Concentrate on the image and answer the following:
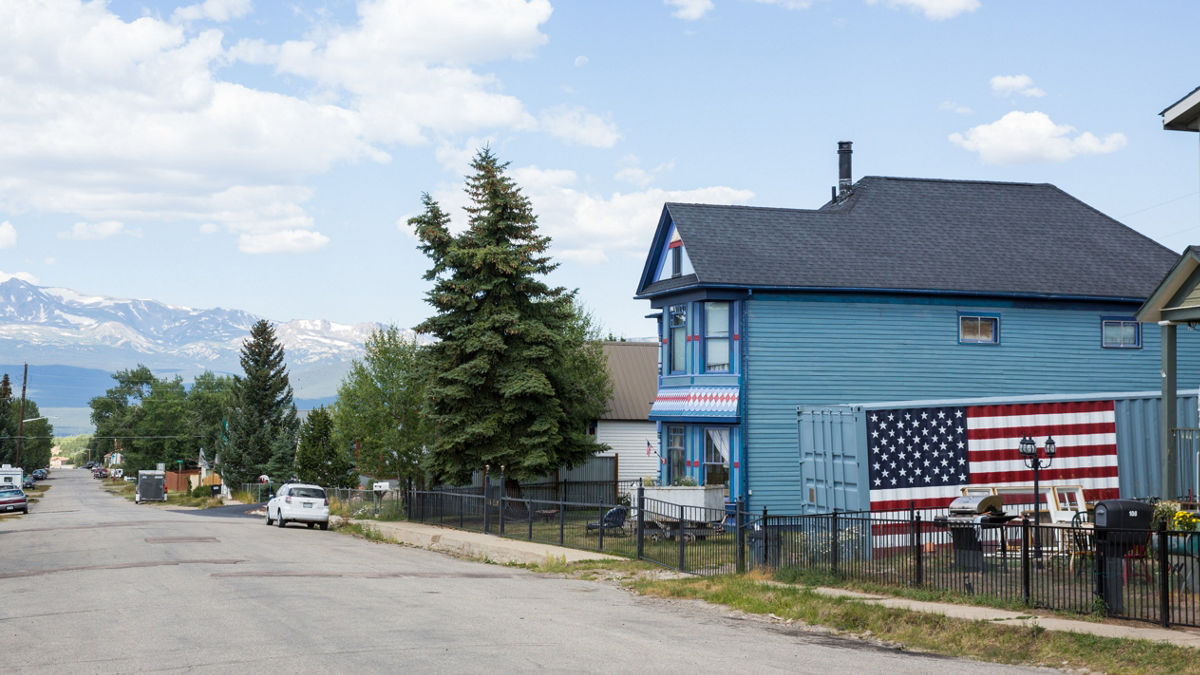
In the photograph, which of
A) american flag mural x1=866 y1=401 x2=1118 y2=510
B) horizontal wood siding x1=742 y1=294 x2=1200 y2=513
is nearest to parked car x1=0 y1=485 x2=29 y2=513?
horizontal wood siding x1=742 y1=294 x2=1200 y2=513

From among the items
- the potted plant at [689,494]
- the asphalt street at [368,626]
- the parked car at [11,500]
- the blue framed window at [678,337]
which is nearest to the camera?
the asphalt street at [368,626]

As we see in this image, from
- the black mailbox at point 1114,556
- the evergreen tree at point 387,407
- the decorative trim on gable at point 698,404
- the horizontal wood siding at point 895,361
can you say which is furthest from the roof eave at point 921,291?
the evergreen tree at point 387,407

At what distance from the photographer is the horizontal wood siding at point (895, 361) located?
30844 mm

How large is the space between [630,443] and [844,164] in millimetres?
16793

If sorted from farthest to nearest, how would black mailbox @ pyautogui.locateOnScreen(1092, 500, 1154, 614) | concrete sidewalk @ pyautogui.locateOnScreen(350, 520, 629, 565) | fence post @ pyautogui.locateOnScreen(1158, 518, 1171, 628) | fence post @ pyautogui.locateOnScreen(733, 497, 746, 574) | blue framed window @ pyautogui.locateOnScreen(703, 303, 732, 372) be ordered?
blue framed window @ pyautogui.locateOnScreen(703, 303, 732, 372) → concrete sidewalk @ pyautogui.locateOnScreen(350, 520, 629, 565) → fence post @ pyautogui.locateOnScreen(733, 497, 746, 574) → black mailbox @ pyautogui.locateOnScreen(1092, 500, 1154, 614) → fence post @ pyautogui.locateOnScreen(1158, 518, 1171, 628)

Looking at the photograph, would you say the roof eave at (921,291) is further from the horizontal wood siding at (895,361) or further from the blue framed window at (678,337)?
the blue framed window at (678,337)

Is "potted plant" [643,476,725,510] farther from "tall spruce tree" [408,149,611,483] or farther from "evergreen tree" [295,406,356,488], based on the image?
"evergreen tree" [295,406,356,488]

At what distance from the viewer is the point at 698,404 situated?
31547 mm

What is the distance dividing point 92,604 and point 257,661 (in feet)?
20.7

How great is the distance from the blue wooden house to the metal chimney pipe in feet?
9.73

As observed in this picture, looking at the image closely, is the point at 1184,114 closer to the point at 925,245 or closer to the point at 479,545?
the point at 925,245

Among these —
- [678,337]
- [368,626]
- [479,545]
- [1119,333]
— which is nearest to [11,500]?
[479,545]

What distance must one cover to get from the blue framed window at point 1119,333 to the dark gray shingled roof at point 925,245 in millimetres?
917

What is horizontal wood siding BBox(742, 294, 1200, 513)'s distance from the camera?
30844 mm
